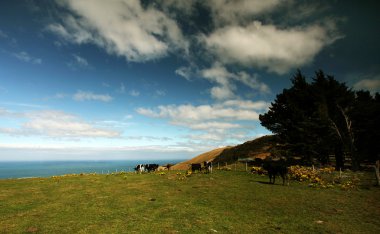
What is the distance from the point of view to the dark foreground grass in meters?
14.1

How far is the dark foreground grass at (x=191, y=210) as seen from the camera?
46.2 feet

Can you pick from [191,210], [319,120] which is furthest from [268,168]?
[319,120]

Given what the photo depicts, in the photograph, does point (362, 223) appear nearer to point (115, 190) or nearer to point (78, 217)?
point (78, 217)

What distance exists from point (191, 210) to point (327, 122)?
3474 centimetres

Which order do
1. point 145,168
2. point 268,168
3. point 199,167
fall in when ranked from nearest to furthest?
point 268,168, point 199,167, point 145,168

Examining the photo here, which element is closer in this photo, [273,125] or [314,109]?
[314,109]

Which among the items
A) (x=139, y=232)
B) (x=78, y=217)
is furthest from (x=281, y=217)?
(x=78, y=217)

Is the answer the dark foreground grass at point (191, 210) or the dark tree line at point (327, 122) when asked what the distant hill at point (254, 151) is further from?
the dark foreground grass at point (191, 210)

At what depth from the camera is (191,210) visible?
17.4m

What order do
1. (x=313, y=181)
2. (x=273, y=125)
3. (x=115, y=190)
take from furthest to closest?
(x=273, y=125) → (x=313, y=181) → (x=115, y=190)

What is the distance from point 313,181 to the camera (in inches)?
1139

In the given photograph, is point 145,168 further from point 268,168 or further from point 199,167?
point 268,168

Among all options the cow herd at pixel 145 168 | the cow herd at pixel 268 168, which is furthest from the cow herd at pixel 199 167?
the cow herd at pixel 145 168

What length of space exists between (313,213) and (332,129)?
31494mm
